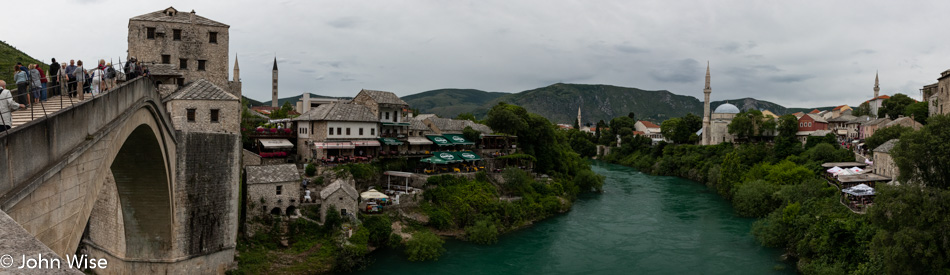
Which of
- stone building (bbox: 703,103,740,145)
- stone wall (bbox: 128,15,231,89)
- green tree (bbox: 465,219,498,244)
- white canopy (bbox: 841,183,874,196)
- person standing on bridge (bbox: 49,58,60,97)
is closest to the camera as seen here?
person standing on bridge (bbox: 49,58,60,97)

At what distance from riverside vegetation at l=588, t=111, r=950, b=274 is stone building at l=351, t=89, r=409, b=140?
23941 mm

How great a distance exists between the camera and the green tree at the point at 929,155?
2025 centimetres

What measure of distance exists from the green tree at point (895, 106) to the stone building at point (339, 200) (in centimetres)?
5537

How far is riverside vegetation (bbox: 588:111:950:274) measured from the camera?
18.0 metres

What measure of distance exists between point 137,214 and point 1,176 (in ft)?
50.4

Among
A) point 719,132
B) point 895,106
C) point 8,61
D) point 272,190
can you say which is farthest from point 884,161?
point 8,61

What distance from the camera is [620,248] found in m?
28.8

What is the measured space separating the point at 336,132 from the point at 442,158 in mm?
7111

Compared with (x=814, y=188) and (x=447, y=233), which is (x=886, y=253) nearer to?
(x=814, y=188)

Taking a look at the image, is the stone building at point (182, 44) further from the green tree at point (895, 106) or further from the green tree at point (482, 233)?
the green tree at point (895, 106)

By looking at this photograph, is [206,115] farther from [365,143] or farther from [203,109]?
[365,143]

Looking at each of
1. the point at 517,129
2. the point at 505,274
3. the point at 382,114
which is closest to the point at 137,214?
the point at 505,274

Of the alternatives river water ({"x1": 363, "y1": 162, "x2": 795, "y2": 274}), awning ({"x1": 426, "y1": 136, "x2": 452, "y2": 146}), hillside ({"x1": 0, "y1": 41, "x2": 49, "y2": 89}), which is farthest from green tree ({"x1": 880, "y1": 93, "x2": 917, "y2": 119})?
hillside ({"x1": 0, "y1": 41, "x2": 49, "y2": 89})

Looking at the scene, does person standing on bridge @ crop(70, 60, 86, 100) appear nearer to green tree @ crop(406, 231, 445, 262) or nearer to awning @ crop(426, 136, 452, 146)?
green tree @ crop(406, 231, 445, 262)
